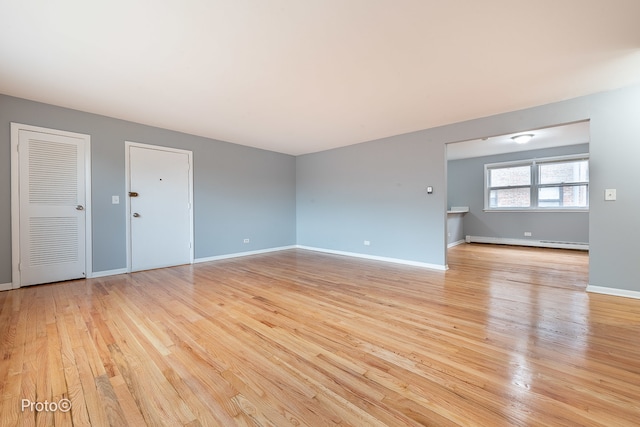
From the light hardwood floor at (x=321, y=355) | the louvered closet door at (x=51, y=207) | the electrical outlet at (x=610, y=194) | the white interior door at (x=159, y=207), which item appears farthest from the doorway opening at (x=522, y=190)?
the louvered closet door at (x=51, y=207)

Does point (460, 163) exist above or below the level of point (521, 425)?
above

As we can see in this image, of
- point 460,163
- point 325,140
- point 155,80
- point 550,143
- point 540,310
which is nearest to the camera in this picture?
point 540,310

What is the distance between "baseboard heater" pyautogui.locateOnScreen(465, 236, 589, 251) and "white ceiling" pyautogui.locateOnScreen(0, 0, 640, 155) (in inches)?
175

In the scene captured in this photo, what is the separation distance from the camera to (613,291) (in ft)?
9.84

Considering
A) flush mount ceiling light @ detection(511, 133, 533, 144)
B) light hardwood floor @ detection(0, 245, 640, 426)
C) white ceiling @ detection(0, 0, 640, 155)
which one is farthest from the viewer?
flush mount ceiling light @ detection(511, 133, 533, 144)

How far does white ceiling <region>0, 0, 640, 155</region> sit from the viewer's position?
1.79 metres

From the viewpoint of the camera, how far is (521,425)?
1204 millimetres

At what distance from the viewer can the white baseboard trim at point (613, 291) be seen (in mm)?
2895

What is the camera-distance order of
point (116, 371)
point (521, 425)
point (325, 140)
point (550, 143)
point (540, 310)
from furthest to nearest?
point (550, 143), point (325, 140), point (540, 310), point (116, 371), point (521, 425)

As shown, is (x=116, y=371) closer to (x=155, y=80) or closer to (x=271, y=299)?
(x=271, y=299)

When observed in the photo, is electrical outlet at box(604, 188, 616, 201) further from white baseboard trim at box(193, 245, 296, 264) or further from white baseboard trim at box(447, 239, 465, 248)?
white baseboard trim at box(193, 245, 296, 264)

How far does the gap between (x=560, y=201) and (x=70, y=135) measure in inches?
379

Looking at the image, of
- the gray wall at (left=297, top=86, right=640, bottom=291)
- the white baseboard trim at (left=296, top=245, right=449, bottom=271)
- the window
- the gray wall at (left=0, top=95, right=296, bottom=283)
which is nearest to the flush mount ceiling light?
the window

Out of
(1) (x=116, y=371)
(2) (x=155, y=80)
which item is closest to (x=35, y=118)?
(2) (x=155, y=80)
